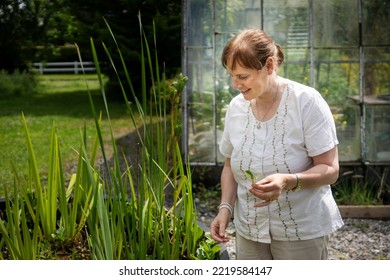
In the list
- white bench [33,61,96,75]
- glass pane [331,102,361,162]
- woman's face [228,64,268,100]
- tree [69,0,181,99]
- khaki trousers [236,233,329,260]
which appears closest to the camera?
woman's face [228,64,268,100]

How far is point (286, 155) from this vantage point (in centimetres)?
209

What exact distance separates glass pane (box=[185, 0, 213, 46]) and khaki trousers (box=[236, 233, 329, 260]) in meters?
3.31

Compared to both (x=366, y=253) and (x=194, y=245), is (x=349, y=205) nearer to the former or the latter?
(x=366, y=253)

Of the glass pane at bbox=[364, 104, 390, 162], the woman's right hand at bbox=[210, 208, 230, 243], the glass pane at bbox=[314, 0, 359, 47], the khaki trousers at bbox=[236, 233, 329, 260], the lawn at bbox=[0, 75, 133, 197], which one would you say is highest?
the glass pane at bbox=[314, 0, 359, 47]

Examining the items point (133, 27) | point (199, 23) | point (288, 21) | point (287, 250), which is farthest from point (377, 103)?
point (133, 27)

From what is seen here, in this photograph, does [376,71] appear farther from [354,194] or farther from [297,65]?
[354,194]

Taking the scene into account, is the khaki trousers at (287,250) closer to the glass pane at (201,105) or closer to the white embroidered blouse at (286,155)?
the white embroidered blouse at (286,155)

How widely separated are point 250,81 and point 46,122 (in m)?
7.79

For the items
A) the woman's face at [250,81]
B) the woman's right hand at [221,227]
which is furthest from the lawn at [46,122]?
the woman's face at [250,81]

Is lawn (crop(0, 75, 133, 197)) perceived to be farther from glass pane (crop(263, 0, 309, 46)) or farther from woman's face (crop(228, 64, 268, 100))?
woman's face (crop(228, 64, 268, 100))

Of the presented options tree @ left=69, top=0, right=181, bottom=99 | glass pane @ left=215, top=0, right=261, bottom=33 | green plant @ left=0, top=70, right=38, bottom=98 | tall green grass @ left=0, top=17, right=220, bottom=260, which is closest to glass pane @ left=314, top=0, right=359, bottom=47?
glass pane @ left=215, top=0, right=261, bottom=33

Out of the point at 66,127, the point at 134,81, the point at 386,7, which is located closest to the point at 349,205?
the point at 386,7

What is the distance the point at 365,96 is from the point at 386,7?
0.66 metres

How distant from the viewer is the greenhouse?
5316 mm
